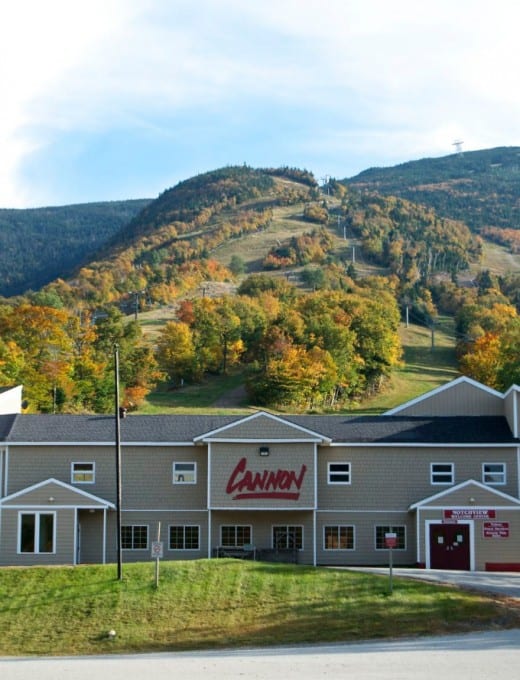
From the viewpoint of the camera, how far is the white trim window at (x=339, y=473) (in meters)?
53.2

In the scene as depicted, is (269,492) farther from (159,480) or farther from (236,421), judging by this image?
(159,480)

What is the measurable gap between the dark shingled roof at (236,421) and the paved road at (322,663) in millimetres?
18051

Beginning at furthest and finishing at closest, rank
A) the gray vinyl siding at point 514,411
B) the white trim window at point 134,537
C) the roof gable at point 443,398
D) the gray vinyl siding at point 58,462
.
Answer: the roof gable at point 443,398, the gray vinyl siding at point 514,411, the gray vinyl siding at point 58,462, the white trim window at point 134,537

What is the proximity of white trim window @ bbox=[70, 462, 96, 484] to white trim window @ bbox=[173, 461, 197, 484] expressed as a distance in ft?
12.9

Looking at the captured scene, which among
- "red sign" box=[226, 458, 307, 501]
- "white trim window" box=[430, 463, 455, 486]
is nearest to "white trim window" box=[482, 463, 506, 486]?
"white trim window" box=[430, 463, 455, 486]

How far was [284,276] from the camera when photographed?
648 feet

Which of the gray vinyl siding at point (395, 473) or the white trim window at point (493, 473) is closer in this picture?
the gray vinyl siding at point (395, 473)

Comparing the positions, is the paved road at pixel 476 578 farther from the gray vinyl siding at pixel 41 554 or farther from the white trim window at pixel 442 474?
the gray vinyl siding at pixel 41 554

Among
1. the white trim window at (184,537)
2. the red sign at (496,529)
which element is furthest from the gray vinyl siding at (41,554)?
the red sign at (496,529)

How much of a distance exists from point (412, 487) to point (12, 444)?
19246mm

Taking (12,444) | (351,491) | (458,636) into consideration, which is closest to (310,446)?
(351,491)

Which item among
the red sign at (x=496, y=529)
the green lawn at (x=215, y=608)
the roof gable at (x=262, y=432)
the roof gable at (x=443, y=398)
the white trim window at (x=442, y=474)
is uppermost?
the roof gable at (x=443, y=398)

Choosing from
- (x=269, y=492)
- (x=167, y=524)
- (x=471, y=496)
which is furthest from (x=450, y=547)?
(x=167, y=524)

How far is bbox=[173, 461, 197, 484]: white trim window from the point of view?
5304 centimetres
